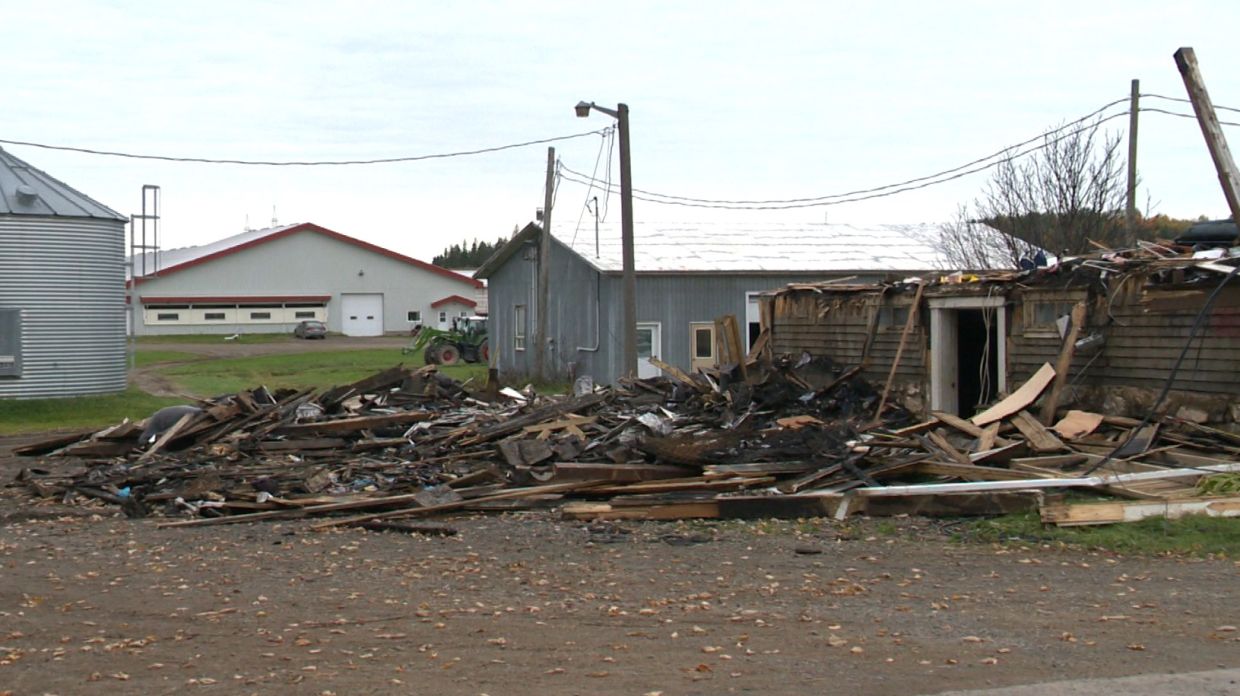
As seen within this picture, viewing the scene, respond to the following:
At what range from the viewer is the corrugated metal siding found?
28.7 meters

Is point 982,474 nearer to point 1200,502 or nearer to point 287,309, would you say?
point 1200,502

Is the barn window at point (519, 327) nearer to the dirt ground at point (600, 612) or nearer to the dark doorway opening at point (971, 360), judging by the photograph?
the dark doorway opening at point (971, 360)

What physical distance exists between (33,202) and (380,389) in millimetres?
13314

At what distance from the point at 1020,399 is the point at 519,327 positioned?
2617cm

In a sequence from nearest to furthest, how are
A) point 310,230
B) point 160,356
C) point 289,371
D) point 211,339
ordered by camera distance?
point 289,371, point 160,356, point 211,339, point 310,230

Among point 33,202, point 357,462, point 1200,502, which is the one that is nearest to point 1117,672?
point 1200,502

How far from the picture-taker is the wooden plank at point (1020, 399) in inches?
582

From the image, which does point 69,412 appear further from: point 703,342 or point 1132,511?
point 1132,511

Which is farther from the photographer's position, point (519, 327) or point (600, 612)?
point (519, 327)

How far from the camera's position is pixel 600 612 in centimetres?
845

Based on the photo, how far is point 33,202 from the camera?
29266 mm

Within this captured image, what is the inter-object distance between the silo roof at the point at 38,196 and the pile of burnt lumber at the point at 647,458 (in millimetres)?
11126

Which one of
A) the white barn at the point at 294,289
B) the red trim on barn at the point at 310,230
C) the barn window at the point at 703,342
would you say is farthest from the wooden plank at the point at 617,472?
the white barn at the point at 294,289

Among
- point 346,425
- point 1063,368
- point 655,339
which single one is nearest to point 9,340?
point 346,425
